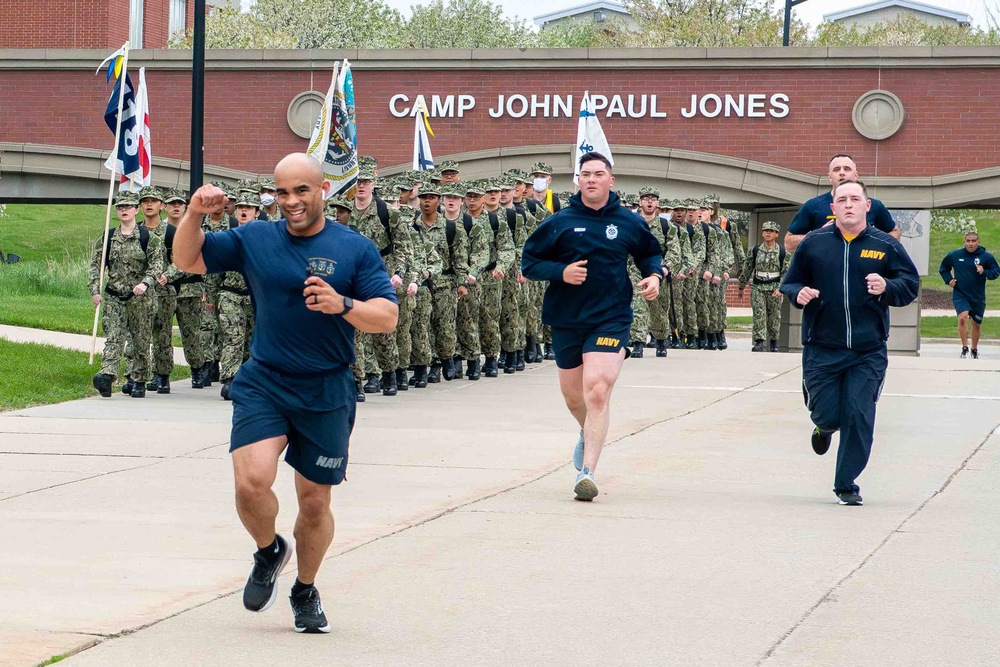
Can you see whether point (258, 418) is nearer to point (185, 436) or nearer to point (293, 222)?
point (293, 222)

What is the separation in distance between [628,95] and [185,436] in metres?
18.4

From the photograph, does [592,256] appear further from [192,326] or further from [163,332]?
[192,326]

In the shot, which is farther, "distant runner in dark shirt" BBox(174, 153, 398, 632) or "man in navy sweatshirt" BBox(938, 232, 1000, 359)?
"man in navy sweatshirt" BBox(938, 232, 1000, 359)

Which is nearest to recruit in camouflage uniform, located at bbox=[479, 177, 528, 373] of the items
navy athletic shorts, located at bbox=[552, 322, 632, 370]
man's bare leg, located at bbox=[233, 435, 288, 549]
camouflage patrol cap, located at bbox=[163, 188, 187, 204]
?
camouflage patrol cap, located at bbox=[163, 188, 187, 204]

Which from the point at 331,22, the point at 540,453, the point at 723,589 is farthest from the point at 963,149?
the point at 331,22

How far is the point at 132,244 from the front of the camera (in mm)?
14562

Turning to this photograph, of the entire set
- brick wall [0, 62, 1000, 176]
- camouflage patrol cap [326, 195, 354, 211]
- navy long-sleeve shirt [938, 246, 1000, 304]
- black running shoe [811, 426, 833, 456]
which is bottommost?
black running shoe [811, 426, 833, 456]

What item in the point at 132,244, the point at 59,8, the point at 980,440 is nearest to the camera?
the point at 980,440

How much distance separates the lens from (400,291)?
49.4 feet

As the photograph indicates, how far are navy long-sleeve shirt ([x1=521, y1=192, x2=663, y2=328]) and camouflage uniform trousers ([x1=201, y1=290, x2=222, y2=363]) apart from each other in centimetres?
620

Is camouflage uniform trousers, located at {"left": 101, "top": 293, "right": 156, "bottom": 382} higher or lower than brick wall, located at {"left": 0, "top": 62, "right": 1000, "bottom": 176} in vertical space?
lower

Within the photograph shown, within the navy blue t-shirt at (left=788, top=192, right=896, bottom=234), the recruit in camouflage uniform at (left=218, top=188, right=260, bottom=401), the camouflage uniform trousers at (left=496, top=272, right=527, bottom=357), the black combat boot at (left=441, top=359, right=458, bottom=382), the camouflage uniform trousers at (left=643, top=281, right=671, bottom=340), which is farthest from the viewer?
the camouflage uniform trousers at (left=643, top=281, right=671, bottom=340)

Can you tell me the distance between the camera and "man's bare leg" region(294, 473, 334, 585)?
5.89 m

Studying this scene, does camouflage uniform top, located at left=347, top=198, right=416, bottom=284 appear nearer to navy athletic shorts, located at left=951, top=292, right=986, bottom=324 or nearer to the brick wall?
navy athletic shorts, located at left=951, top=292, right=986, bottom=324
